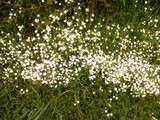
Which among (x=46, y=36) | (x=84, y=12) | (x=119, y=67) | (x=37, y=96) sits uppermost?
(x=84, y=12)

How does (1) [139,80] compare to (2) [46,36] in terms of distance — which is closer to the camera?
(1) [139,80]

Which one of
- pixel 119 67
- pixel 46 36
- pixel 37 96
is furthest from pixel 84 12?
pixel 37 96

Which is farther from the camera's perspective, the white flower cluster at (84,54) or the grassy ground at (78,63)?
the white flower cluster at (84,54)

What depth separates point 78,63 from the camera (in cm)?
672

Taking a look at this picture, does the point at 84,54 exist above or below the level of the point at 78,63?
above

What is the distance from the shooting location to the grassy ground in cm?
614

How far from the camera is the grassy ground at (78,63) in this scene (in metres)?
6.14

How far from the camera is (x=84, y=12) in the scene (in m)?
7.90

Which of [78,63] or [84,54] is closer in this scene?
[78,63]

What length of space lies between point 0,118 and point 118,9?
10.3ft

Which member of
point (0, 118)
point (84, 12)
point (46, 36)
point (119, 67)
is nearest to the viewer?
point (0, 118)

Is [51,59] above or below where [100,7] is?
below

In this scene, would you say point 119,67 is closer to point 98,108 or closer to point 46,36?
point 98,108

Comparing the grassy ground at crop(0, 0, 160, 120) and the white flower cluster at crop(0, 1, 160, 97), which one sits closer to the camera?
the grassy ground at crop(0, 0, 160, 120)
